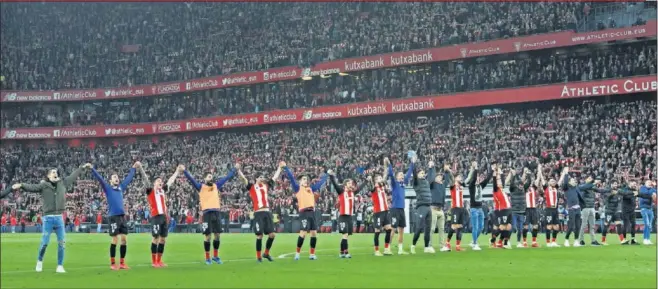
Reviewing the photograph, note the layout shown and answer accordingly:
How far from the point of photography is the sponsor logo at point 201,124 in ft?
284

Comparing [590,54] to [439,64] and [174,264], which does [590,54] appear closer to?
[439,64]

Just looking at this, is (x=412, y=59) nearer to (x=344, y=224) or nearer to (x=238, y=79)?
(x=238, y=79)

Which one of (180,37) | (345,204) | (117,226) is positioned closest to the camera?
(117,226)

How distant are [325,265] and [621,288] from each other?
9.11 m

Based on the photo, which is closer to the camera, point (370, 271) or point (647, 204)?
point (370, 271)

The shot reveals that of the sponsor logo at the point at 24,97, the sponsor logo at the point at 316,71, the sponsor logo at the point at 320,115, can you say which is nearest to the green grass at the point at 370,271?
the sponsor logo at the point at 320,115

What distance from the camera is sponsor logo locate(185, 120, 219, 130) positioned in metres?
86.6

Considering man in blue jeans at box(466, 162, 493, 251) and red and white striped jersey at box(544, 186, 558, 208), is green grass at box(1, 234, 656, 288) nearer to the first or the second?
man in blue jeans at box(466, 162, 493, 251)

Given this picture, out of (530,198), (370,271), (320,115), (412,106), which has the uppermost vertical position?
(320,115)

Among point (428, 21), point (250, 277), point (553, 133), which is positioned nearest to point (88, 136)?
point (428, 21)

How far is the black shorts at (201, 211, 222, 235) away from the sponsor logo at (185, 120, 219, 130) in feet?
192

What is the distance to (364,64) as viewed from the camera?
256 ft

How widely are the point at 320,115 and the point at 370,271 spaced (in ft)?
182

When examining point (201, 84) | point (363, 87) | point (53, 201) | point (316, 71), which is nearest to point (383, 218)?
point (53, 201)
